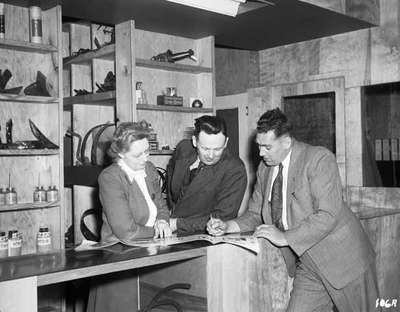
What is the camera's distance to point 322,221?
2.41 meters

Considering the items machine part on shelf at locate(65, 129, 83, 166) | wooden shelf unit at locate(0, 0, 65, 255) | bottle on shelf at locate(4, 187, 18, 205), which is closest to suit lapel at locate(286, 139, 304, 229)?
wooden shelf unit at locate(0, 0, 65, 255)

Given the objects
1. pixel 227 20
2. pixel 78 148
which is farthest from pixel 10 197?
pixel 227 20

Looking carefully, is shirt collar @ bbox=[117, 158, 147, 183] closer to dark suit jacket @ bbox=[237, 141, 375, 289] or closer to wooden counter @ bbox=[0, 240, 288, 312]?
wooden counter @ bbox=[0, 240, 288, 312]

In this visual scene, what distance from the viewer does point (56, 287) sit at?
432 cm

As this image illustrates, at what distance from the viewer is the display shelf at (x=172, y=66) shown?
164 inches

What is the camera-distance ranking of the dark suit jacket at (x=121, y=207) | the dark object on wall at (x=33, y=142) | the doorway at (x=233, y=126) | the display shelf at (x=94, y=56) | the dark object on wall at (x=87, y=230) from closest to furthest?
the dark suit jacket at (x=121, y=207) → the dark object on wall at (x=33, y=142) → the dark object on wall at (x=87, y=230) → the display shelf at (x=94, y=56) → the doorway at (x=233, y=126)

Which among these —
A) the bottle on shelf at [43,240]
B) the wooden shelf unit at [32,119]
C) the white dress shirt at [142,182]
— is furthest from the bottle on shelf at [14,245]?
the white dress shirt at [142,182]

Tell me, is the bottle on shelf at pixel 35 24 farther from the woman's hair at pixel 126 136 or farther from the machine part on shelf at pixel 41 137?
the woman's hair at pixel 126 136

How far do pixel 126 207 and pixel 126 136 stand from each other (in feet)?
1.32

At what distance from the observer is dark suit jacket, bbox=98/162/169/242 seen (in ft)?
7.82

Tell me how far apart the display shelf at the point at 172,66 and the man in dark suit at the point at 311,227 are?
1.83 meters

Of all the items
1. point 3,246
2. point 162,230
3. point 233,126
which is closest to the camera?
point 162,230

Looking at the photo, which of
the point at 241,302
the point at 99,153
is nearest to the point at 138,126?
the point at 241,302

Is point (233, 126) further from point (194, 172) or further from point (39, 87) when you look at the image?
point (194, 172)
